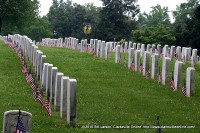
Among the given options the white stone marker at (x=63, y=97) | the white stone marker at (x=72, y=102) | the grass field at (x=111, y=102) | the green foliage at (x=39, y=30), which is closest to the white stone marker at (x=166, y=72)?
the grass field at (x=111, y=102)

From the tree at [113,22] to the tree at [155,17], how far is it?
16.3 m

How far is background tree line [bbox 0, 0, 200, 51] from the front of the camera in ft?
210

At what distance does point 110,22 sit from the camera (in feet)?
294

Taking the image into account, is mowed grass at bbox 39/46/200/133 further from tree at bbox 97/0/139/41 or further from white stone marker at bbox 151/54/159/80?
tree at bbox 97/0/139/41

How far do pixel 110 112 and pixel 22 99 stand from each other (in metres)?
3.09

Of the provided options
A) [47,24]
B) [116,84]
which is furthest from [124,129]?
[47,24]

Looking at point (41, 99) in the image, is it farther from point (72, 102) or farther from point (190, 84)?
point (190, 84)

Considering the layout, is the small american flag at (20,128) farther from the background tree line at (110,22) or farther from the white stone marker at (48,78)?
the background tree line at (110,22)

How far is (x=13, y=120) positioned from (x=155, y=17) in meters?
101

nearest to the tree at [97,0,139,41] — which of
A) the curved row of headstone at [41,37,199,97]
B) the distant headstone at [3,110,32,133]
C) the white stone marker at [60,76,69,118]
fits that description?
the curved row of headstone at [41,37,199,97]

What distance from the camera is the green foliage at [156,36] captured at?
68.5m

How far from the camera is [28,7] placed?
213 feet

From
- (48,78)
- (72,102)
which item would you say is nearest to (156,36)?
(48,78)

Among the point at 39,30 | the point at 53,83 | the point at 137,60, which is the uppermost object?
the point at 39,30
